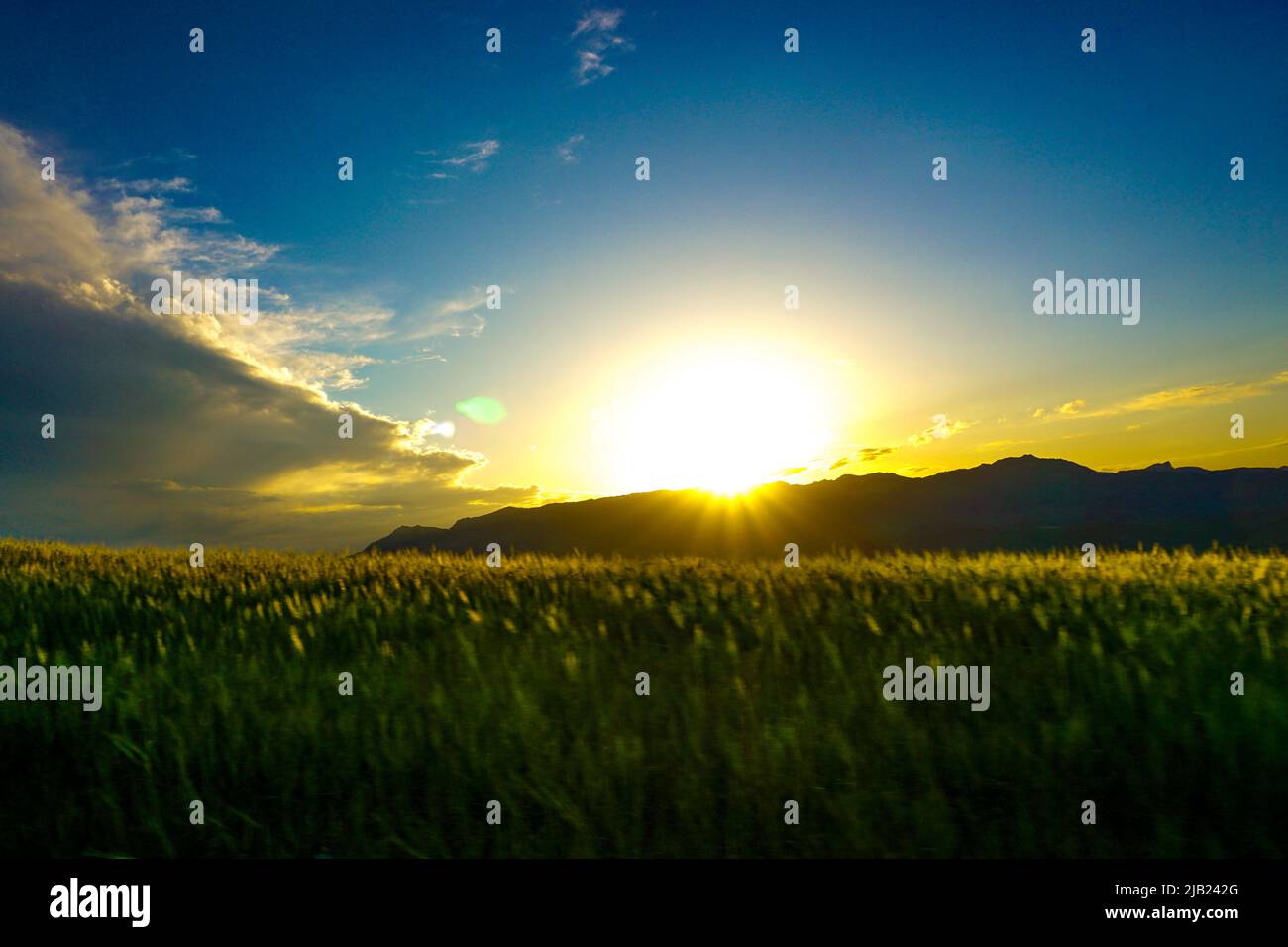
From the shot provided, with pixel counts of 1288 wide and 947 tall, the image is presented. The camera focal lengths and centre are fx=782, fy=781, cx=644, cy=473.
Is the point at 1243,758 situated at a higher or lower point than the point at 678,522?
lower

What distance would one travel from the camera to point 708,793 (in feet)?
16.2

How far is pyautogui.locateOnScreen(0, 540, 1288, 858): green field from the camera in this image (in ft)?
15.4

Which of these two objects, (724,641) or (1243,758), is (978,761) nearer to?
(1243,758)

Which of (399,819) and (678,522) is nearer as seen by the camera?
(399,819)

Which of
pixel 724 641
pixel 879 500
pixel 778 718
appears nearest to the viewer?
pixel 778 718

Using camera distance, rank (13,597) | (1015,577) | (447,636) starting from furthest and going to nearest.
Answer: (13,597) < (1015,577) < (447,636)

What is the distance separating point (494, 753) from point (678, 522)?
38.4 ft

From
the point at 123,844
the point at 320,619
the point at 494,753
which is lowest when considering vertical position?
the point at 123,844

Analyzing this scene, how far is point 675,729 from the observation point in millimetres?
5711

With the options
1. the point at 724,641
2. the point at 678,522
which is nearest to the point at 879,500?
the point at 678,522

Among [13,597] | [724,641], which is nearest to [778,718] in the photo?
[724,641]

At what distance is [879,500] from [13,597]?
118780 mm

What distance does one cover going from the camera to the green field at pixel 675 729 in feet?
15.4

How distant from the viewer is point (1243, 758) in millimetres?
5160
